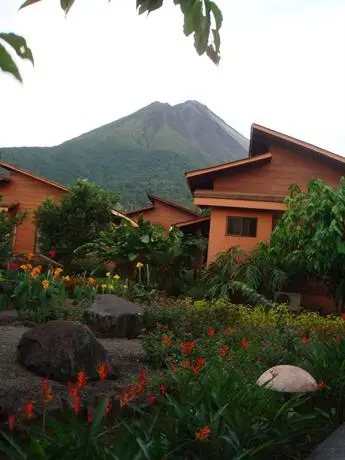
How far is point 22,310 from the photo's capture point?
9.79m

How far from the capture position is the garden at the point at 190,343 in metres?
3.37

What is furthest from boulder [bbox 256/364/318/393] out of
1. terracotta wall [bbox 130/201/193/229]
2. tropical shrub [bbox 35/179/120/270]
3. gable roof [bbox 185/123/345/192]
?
terracotta wall [bbox 130/201/193/229]

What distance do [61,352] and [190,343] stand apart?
1.76m

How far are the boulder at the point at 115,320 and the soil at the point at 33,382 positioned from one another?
959 millimetres

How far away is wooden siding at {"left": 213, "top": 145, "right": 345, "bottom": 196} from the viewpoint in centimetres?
1959

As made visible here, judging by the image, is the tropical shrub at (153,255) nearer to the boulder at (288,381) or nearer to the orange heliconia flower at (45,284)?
the orange heliconia flower at (45,284)

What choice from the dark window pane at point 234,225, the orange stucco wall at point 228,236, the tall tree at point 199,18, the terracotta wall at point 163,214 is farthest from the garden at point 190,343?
the terracotta wall at point 163,214

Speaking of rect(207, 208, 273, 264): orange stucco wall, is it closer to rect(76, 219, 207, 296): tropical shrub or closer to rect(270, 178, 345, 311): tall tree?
rect(76, 219, 207, 296): tropical shrub

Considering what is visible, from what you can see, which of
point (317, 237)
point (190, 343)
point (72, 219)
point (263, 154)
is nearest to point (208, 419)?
point (190, 343)

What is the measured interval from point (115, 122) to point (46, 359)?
167298 millimetres

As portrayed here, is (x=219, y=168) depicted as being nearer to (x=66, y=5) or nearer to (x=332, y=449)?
(x=332, y=449)

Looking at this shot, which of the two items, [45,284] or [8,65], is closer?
[8,65]

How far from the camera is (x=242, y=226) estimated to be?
1862cm

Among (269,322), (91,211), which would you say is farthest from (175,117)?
(269,322)
